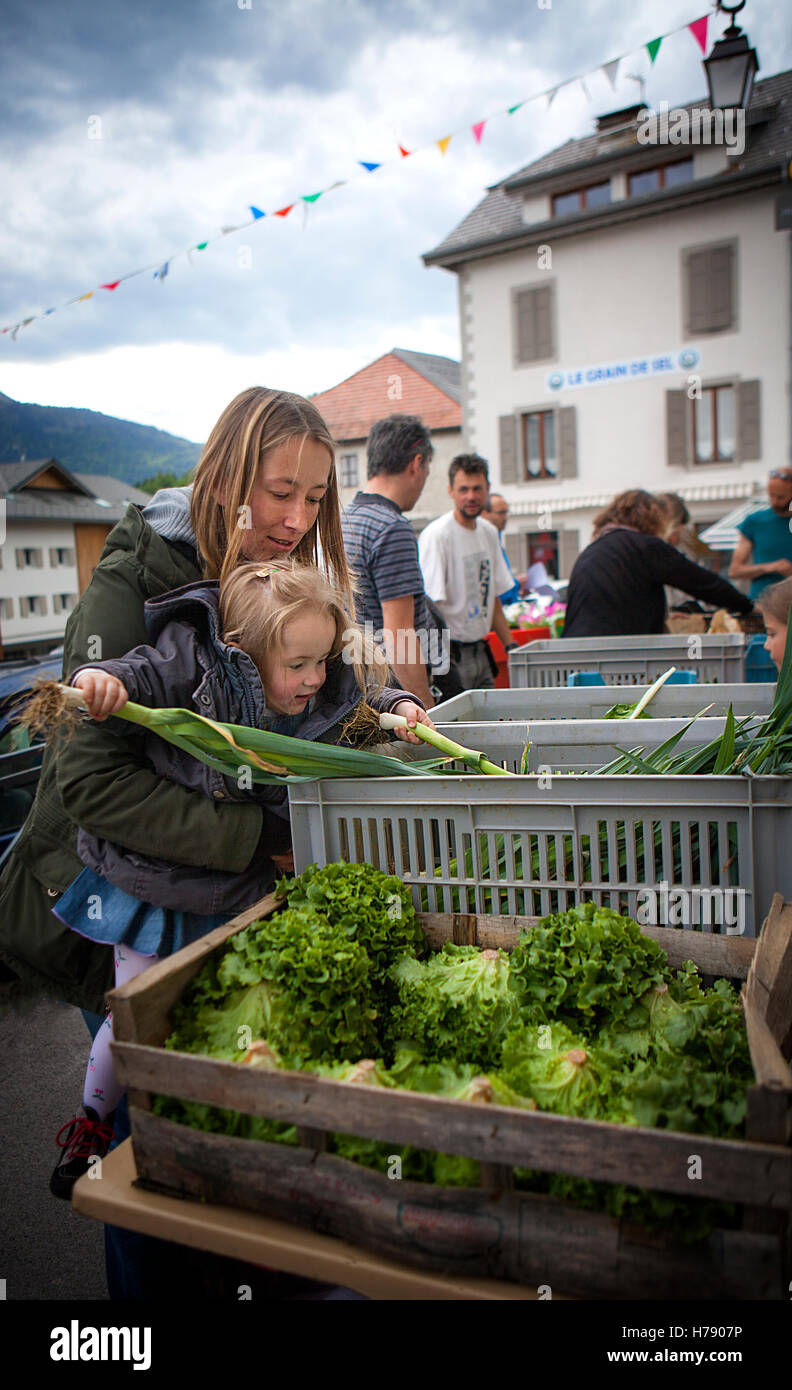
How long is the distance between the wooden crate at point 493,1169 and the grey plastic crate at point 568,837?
0.16 metres

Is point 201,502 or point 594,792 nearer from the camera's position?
point 594,792

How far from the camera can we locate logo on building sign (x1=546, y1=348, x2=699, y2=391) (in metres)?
21.9

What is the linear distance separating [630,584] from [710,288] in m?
20.0

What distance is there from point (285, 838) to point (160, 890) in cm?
30

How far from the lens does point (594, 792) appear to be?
67.9 inches

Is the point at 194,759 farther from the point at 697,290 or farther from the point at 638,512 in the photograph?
the point at 697,290

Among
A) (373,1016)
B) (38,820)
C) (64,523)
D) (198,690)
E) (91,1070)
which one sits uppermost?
(64,523)

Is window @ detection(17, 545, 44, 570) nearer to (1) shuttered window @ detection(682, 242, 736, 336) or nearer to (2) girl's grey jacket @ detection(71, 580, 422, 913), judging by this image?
(1) shuttered window @ detection(682, 242, 736, 336)

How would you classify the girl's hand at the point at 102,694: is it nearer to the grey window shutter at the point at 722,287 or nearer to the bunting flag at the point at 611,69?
the bunting flag at the point at 611,69

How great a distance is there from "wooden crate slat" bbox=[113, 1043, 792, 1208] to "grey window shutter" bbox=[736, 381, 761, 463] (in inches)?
877

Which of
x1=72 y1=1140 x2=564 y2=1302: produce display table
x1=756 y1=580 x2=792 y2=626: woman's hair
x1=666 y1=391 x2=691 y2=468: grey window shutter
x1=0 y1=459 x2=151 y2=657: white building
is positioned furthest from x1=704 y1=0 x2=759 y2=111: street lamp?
x1=666 y1=391 x2=691 y2=468: grey window shutter

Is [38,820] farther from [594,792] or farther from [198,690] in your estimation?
[594,792]
